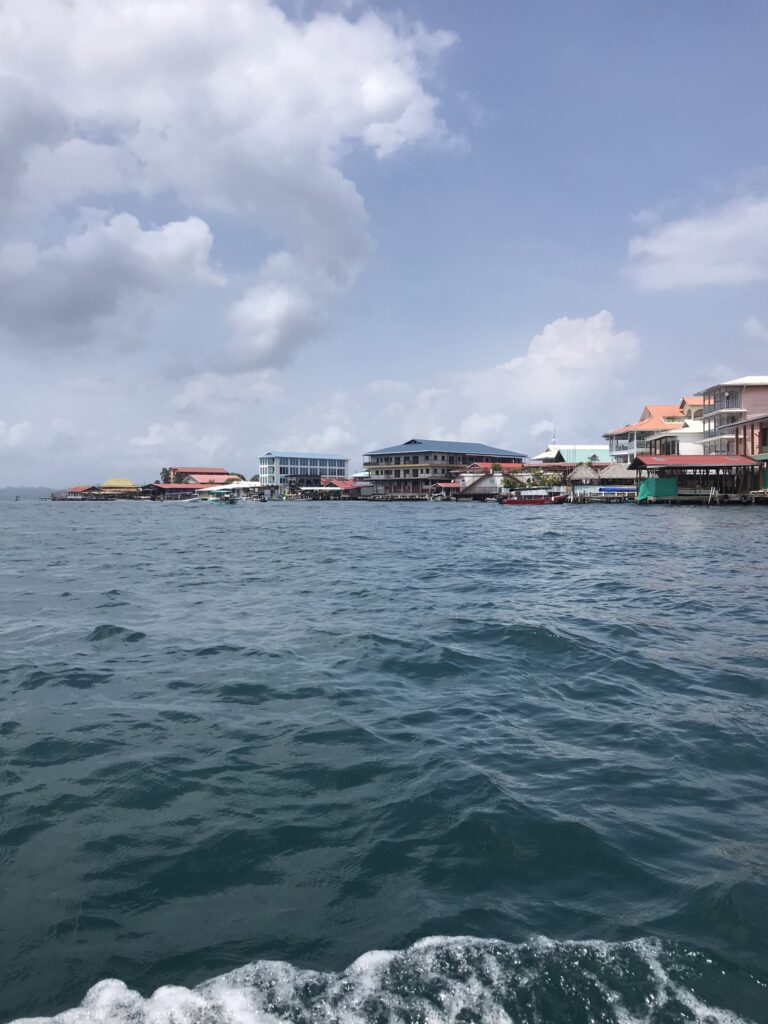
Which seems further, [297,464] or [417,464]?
[297,464]

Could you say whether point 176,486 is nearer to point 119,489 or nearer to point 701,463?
point 119,489

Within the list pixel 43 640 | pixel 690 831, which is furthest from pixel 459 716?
pixel 43 640

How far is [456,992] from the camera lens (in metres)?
2.98

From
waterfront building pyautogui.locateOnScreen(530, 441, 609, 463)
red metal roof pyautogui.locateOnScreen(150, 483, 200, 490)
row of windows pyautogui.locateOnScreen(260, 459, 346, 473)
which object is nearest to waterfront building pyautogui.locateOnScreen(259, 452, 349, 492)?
→ row of windows pyautogui.locateOnScreen(260, 459, 346, 473)

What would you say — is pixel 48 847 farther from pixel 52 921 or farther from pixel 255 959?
pixel 255 959

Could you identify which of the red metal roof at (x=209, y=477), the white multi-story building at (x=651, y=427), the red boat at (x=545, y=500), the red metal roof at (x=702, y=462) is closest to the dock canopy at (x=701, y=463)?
the red metal roof at (x=702, y=462)

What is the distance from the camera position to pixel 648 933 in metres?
3.33

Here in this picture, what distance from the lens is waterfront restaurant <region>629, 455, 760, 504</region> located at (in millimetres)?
53938

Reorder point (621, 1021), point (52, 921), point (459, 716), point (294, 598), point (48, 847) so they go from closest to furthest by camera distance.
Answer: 1. point (621, 1021)
2. point (52, 921)
3. point (48, 847)
4. point (459, 716)
5. point (294, 598)

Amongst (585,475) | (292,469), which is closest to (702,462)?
(585,475)

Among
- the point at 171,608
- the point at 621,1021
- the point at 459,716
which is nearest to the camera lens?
the point at 621,1021

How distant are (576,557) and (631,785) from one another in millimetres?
17161

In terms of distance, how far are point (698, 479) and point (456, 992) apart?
6023 cm

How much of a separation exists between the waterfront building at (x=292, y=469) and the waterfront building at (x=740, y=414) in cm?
7375
